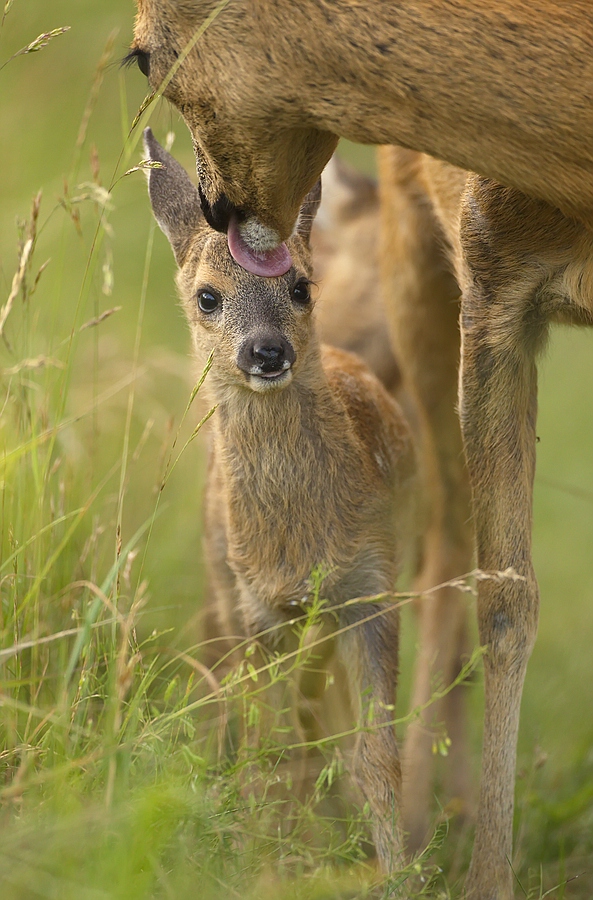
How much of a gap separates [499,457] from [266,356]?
765mm

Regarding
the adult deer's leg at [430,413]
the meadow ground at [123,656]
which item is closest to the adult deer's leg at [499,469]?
the meadow ground at [123,656]

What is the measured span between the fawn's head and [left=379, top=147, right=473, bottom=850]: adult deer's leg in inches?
52.7

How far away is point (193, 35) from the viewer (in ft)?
9.93

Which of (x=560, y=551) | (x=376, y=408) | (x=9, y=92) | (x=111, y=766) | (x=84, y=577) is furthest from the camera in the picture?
(x=560, y=551)

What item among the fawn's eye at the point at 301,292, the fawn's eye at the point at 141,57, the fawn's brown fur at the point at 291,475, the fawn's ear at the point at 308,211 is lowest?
the fawn's brown fur at the point at 291,475

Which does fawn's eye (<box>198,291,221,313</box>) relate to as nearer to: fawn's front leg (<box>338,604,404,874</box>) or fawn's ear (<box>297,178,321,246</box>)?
fawn's ear (<box>297,178,321,246</box>)

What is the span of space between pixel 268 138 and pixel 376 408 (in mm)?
1695

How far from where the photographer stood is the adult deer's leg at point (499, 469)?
11.6 ft

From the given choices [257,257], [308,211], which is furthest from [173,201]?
[257,257]

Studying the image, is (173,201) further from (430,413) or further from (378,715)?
(430,413)

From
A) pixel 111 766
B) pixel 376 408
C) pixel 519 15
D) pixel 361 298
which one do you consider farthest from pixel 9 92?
pixel 111 766

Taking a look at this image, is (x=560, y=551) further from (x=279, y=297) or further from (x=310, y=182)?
(x=310, y=182)

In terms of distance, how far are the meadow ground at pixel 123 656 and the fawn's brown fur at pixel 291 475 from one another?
172mm

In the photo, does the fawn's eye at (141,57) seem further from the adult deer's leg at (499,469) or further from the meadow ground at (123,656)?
the adult deer's leg at (499,469)
